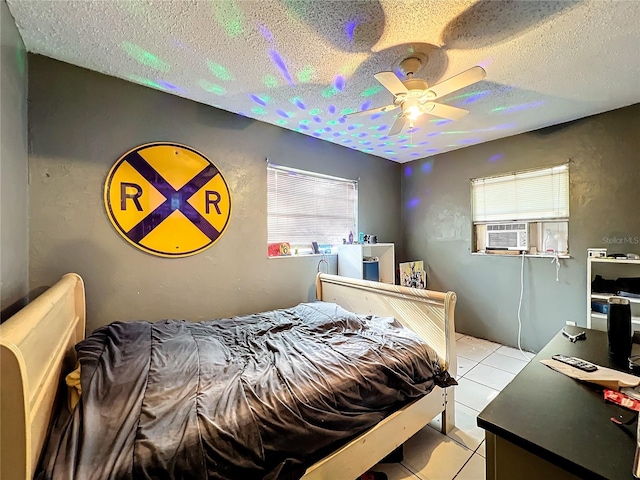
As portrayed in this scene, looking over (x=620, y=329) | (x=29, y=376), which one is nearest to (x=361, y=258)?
(x=620, y=329)

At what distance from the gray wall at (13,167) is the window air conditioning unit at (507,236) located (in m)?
4.15

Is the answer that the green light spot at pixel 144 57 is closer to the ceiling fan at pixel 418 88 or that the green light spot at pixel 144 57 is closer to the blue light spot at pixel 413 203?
the ceiling fan at pixel 418 88

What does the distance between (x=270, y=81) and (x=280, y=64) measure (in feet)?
0.74

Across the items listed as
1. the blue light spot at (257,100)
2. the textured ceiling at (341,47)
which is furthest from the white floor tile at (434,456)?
the blue light spot at (257,100)

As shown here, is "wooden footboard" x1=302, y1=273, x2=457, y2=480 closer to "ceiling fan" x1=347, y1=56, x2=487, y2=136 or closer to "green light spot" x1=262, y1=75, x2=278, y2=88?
"ceiling fan" x1=347, y1=56, x2=487, y2=136

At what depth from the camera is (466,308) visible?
353 centimetres

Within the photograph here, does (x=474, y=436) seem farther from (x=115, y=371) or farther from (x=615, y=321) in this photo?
(x=115, y=371)

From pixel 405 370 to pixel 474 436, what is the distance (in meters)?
0.82

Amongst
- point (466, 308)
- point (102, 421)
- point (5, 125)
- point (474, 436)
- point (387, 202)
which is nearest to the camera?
point (102, 421)

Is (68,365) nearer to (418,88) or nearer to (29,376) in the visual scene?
(29,376)

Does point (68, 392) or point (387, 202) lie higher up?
point (387, 202)

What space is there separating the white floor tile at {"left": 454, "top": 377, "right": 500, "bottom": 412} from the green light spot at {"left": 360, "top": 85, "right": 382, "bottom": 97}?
255 cm

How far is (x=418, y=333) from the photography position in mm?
1980

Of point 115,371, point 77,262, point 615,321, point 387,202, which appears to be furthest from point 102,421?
point 387,202
